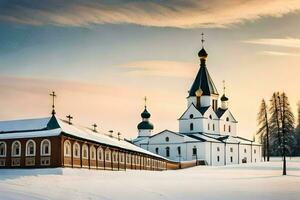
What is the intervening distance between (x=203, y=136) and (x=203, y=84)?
34.1ft

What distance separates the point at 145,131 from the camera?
343 feet

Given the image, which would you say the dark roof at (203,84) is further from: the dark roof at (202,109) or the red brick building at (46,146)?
the red brick building at (46,146)

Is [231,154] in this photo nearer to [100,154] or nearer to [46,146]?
[100,154]

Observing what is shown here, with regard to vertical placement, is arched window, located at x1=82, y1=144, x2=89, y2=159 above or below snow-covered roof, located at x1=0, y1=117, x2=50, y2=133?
below

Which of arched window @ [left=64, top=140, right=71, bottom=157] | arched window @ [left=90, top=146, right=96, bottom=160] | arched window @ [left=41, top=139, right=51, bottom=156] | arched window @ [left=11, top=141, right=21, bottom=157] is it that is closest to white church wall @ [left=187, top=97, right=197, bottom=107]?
arched window @ [left=90, top=146, right=96, bottom=160]

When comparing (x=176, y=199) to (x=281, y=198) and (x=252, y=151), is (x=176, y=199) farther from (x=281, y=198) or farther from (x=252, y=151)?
(x=252, y=151)

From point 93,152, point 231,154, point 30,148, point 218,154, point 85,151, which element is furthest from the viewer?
point 231,154

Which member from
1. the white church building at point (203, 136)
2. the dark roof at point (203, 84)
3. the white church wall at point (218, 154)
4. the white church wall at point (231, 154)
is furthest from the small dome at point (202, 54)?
the white church wall at point (231, 154)

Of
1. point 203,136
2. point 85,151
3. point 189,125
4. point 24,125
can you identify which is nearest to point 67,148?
point 85,151

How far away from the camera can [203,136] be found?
309 feet

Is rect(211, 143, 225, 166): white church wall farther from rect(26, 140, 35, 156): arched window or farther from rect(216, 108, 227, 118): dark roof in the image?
rect(26, 140, 35, 156): arched window

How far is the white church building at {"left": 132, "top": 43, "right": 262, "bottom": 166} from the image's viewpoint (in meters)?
92.4

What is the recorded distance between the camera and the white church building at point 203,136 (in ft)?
303

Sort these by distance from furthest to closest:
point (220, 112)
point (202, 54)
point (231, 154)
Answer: point (220, 112) < point (202, 54) < point (231, 154)
